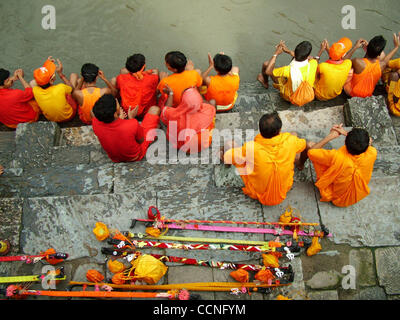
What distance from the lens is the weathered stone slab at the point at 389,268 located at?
340cm

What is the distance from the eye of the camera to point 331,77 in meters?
4.64

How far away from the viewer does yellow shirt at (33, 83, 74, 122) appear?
4633 mm

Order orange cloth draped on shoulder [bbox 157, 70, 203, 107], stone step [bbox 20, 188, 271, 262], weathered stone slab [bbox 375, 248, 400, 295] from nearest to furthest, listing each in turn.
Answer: weathered stone slab [bbox 375, 248, 400, 295]
stone step [bbox 20, 188, 271, 262]
orange cloth draped on shoulder [bbox 157, 70, 203, 107]

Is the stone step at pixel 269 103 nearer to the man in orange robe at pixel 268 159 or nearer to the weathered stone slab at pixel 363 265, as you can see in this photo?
the man in orange robe at pixel 268 159

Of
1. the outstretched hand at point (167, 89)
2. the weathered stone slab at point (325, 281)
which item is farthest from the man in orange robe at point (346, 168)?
the outstretched hand at point (167, 89)

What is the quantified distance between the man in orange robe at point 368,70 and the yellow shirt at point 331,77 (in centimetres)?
20

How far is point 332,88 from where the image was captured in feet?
15.7

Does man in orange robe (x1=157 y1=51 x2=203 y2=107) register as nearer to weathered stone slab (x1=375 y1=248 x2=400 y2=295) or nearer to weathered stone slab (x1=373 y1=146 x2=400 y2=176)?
weathered stone slab (x1=373 y1=146 x2=400 y2=176)

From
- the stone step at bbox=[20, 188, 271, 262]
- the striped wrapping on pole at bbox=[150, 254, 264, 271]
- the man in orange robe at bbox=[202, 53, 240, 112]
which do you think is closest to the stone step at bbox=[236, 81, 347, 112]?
the man in orange robe at bbox=[202, 53, 240, 112]

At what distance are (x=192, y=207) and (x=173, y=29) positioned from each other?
382 centimetres

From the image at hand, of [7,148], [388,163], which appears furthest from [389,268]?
[7,148]

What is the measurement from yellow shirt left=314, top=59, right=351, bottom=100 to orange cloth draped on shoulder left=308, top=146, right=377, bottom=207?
5.17 ft

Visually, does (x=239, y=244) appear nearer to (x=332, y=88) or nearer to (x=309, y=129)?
(x=309, y=129)

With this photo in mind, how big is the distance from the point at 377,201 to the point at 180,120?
7.89ft
